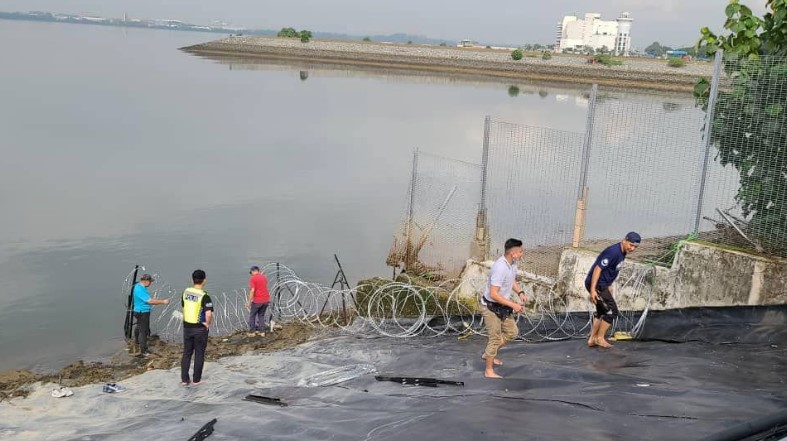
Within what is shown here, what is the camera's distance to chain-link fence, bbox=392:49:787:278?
10.1 m

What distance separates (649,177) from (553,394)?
618cm

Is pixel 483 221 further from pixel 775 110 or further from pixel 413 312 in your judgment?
pixel 775 110

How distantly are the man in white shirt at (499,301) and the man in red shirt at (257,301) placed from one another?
225 inches

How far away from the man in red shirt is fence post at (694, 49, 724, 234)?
7599 millimetres

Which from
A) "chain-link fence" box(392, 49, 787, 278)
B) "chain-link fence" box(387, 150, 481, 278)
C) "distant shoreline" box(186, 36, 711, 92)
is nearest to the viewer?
"chain-link fence" box(392, 49, 787, 278)

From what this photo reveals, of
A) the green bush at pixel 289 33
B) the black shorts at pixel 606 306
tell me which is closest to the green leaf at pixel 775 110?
the black shorts at pixel 606 306

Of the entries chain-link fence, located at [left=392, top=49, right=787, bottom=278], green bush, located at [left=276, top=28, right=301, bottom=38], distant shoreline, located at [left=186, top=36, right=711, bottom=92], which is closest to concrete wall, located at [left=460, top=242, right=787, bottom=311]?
chain-link fence, located at [left=392, top=49, right=787, bottom=278]

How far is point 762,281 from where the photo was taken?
9.38 meters

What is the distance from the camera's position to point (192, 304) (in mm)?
9188

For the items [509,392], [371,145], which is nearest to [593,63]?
[371,145]

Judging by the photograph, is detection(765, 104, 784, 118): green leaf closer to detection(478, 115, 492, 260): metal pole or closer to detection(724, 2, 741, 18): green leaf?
detection(724, 2, 741, 18): green leaf

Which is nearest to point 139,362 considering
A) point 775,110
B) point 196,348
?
point 196,348

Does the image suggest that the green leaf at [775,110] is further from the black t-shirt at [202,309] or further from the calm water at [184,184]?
the calm water at [184,184]

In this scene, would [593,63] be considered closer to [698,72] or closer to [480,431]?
[698,72]
